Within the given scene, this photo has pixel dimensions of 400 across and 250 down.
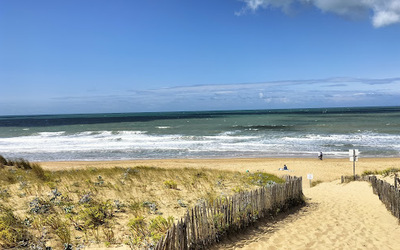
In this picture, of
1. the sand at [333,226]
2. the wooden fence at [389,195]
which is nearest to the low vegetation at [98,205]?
the sand at [333,226]

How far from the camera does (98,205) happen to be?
789 cm

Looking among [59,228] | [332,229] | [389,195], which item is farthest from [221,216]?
[389,195]

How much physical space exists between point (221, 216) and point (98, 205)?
3.73 m

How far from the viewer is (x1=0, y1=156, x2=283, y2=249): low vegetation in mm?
6082

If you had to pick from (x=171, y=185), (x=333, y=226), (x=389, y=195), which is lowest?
(x=333, y=226)

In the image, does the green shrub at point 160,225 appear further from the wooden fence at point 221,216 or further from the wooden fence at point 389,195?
the wooden fence at point 389,195

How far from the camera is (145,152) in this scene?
29.5m

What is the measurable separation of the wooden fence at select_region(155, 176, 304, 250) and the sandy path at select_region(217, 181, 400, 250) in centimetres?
39

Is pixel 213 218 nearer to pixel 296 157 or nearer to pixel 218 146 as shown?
pixel 296 157

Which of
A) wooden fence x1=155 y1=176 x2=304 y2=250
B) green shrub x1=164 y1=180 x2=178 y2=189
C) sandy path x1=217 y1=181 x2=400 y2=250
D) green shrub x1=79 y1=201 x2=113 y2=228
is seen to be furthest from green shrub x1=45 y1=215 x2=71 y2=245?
green shrub x1=164 y1=180 x2=178 y2=189

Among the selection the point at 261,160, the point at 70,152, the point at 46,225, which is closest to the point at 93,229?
the point at 46,225

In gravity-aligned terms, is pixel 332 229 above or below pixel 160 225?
below

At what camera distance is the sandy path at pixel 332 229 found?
22.0ft

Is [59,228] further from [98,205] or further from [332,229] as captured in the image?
[332,229]
